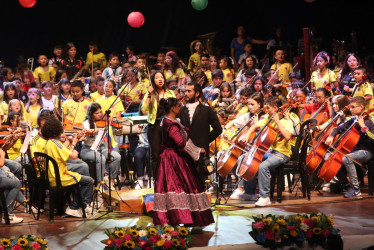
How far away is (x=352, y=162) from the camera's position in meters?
7.61

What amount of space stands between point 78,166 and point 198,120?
1.53 meters

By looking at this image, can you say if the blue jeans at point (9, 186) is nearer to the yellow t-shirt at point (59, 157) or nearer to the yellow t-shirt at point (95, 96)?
the yellow t-shirt at point (59, 157)

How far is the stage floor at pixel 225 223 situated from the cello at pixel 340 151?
0.34 m

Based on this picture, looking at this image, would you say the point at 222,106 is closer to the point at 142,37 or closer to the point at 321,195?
the point at 321,195

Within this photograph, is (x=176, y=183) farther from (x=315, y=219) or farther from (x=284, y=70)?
(x=284, y=70)

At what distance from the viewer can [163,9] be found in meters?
15.1

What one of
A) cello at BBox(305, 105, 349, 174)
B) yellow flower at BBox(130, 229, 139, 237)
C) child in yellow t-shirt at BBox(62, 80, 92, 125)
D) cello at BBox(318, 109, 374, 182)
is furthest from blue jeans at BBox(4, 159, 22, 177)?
cello at BBox(318, 109, 374, 182)

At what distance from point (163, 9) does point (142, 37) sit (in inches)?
33.8

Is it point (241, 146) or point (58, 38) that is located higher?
point (58, 38)

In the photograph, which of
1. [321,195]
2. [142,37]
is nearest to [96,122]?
[321,195]

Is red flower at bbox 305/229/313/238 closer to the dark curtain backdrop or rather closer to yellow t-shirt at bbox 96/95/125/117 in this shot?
yellow t-shirt at bbox 96/95/125/117

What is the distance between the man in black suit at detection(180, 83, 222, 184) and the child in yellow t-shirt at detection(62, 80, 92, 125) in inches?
92.5

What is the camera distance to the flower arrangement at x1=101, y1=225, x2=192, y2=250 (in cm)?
510

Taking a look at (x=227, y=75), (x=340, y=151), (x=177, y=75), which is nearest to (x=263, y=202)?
(x=340, y=151)
